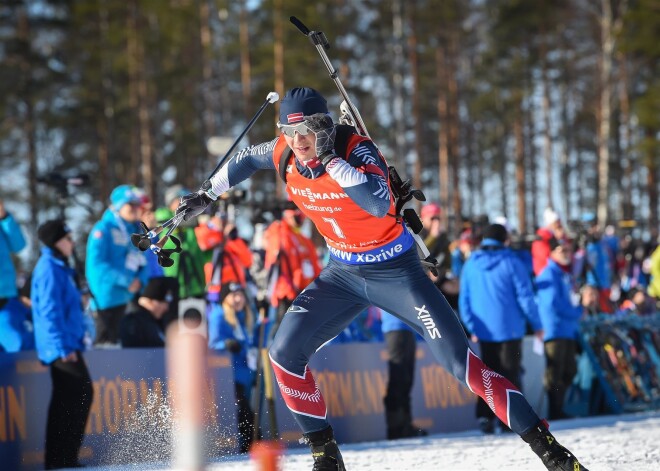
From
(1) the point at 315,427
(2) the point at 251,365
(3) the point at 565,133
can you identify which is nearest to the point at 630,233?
(2) the point at 251,365

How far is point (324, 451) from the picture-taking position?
5.76 meters

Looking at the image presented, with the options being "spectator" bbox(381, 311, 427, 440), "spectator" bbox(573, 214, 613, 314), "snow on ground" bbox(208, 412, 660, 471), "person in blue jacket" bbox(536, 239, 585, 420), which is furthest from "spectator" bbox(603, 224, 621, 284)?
"spectator" bbox(381, 311, 427, 440)

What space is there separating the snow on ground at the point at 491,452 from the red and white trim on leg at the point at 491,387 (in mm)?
1188

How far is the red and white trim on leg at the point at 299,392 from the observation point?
573cm

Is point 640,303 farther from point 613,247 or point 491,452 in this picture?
point 491,452

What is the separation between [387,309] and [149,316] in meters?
3.71

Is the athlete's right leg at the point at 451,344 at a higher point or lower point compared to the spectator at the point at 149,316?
lower

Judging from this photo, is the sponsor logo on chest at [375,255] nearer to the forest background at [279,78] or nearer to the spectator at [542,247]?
the spectator at [542,247]

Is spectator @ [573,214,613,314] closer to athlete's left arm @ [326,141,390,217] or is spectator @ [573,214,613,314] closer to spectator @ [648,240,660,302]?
spectator @ [648,240,660,302]

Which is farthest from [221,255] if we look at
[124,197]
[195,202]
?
[195,202]

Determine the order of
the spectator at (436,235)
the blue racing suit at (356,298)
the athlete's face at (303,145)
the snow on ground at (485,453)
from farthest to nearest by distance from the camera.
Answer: the spectator at (436,235) → the snow on ground at (485,453) → the blue racing suit at (356,298) → the athlete's face at (303,145)

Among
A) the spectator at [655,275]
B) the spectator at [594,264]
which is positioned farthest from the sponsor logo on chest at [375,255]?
the spectator at [655,275]

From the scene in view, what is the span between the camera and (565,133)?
38906 mm

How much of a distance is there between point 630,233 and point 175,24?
13.9m
